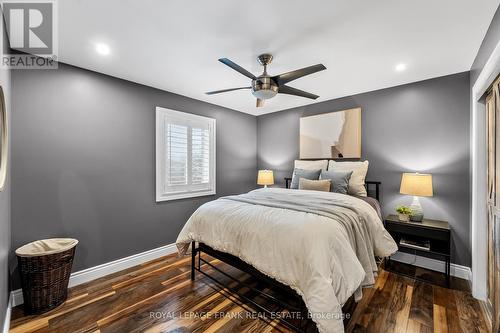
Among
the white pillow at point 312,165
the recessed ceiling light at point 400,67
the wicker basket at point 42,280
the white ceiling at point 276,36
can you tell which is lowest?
the wicker basket at point 42,280

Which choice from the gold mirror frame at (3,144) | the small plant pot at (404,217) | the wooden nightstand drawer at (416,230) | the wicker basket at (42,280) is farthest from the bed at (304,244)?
the gold mirror frame at (3,144)

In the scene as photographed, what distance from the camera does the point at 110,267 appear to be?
9.03ft

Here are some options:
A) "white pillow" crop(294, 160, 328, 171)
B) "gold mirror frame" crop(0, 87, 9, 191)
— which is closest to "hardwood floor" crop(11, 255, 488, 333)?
"gold mirror frame" crop(0, 87, 9, 191)

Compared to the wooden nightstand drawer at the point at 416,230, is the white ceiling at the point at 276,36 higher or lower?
higher

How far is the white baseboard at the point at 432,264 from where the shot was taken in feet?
8.61

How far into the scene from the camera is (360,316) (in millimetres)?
1953

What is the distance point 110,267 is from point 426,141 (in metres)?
4.53

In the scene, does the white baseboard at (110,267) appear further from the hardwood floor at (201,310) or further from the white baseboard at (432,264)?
the white baseboard at (432,264)

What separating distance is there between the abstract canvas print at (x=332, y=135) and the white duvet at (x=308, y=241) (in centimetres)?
142

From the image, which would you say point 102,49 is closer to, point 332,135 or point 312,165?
point 312,165

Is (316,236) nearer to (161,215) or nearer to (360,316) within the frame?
(360,316)

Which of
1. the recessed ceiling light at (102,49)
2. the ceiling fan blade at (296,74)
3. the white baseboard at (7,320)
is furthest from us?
the recessed ceiling light at (102,49)

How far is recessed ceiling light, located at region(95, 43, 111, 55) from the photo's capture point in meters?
2.12

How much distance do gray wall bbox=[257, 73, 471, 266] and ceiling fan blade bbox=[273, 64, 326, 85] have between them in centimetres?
193
